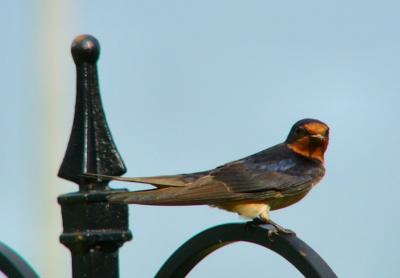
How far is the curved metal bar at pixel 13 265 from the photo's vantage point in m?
2.59

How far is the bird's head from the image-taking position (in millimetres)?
5101

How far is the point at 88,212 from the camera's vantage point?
2.36 meters

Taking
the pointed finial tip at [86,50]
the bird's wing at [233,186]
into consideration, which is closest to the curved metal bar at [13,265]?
the pointed finial tip at [86,50]

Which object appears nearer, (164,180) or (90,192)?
(90,192)

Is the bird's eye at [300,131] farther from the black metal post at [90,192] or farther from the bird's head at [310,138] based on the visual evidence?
the black metal post at [90,192]

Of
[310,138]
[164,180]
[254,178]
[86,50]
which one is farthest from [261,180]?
[86,50]

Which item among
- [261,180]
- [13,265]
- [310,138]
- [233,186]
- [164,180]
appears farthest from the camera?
[310,138]

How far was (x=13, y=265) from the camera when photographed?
264 centimetres

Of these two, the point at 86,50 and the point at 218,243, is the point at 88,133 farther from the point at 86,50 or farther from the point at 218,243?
the point at 218,243

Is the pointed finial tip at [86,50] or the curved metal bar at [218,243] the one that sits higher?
the pointed finial tip at [86,50]

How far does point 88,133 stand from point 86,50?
23cm

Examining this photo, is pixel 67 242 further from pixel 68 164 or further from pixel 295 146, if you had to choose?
pixel 295 146

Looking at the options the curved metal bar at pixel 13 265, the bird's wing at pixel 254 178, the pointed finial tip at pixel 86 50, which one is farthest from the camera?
the bird's wing at pixel 254 178

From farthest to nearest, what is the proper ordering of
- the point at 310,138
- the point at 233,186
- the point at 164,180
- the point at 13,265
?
the point at 310,138 < the point at 233,186 < the point at 164,180 < the point at 13,265
